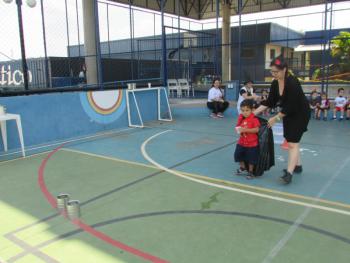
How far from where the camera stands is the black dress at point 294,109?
14.8ft

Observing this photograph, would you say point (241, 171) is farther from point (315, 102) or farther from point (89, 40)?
point (89, 40)

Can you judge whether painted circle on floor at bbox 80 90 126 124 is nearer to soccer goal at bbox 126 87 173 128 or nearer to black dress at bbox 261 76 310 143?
soccer goal at bbox 126 87 173 128

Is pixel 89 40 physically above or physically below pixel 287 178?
above

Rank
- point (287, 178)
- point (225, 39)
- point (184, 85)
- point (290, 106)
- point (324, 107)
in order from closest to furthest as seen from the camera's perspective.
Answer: point (290, 106)
point (287, 178)
point (324, 107)
point (184, 85)
point (225, 39)

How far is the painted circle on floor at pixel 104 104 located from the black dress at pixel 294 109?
5666 mm

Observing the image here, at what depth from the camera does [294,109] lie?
454 centimetres

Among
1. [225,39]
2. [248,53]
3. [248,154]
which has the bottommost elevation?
[248,154]

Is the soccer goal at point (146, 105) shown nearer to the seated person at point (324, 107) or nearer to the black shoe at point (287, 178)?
the seated person at point (324, 107)

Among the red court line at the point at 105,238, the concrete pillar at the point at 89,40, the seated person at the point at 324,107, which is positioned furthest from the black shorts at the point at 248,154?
the concrete pillar at the point at 89,40

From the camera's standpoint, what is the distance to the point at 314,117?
10.9 meters

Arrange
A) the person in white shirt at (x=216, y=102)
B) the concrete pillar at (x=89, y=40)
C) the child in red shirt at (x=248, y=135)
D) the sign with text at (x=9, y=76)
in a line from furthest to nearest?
the sign with text at (x=9, y=76) < the concrete pillar at (x=89, y=40) < the person in white shirt at (x=216, y=102) < the child in red shirt at (x=248, y=135)

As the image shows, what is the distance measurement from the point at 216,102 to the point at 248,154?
22.4ft

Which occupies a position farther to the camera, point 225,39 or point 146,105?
point 225,39

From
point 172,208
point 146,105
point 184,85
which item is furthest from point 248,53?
point 172,208
